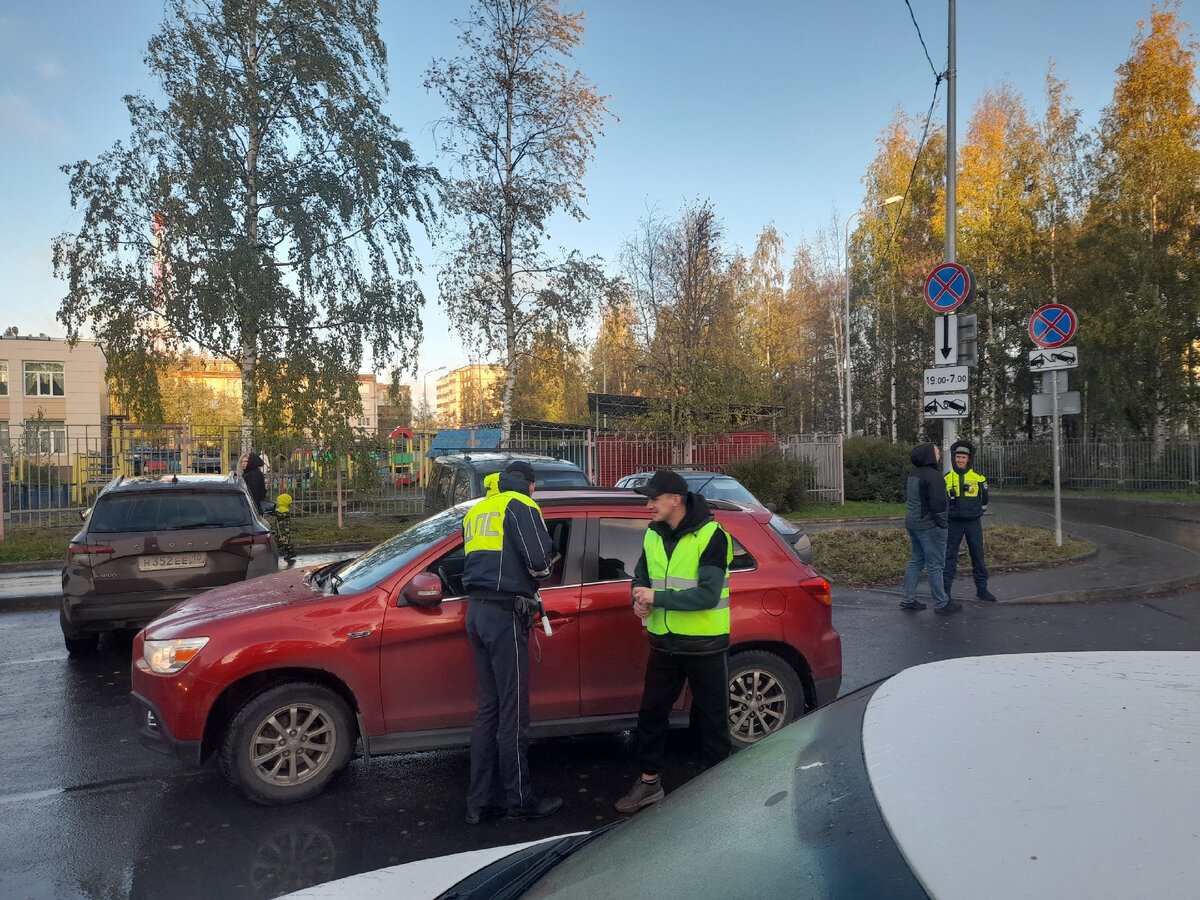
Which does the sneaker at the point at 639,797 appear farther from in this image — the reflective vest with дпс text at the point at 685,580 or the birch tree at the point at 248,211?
the birch tree at the point at 248,211

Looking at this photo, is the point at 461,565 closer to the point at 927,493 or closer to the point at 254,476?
the point at 927,493

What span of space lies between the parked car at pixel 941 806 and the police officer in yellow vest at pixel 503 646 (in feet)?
7.18

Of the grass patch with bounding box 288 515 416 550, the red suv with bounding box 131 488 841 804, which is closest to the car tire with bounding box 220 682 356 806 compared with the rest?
the red suv with bounding box 131 488 841 804

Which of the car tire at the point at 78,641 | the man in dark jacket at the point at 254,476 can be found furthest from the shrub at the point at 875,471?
the car tire at the point at 78,641

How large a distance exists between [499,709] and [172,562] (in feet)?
16.5

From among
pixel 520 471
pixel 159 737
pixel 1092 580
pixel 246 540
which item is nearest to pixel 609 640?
pixel 520 471

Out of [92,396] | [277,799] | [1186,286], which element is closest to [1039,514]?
[1186,286]

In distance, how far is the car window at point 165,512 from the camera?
7.93 m

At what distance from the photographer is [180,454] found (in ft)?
57.9

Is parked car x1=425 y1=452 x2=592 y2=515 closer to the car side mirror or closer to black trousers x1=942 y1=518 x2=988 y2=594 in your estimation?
black trousers x1=942 y1=518 x2=988 y2=594

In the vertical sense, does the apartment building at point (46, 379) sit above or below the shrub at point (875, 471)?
above

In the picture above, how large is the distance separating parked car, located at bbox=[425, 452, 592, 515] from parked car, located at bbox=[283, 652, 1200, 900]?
29.7 ft

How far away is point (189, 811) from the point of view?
4.49m

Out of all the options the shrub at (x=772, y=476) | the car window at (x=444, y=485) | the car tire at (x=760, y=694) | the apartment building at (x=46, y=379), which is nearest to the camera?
the car tire at (x=760, y=694)
